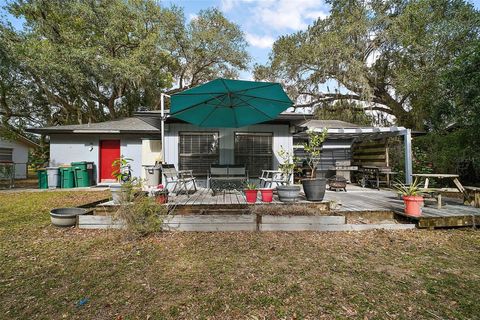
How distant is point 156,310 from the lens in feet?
6.74

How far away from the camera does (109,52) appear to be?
13.6 meters

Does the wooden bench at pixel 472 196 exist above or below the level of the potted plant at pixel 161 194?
below

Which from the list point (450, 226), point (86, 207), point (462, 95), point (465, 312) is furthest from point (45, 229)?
point (462, 95)

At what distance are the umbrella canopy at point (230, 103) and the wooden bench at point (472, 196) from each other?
4.16 meters

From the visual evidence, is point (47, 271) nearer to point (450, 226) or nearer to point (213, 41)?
point (450, 226)

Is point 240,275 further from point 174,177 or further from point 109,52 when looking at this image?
point 109,52

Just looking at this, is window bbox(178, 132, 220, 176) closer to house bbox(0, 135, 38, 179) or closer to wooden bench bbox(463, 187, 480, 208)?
wooden bench bbox(463, 187, 480, 208)

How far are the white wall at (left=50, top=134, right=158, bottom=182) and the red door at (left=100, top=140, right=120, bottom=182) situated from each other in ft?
0.58

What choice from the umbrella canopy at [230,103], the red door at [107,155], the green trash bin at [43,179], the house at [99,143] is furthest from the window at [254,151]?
the green trash bin at [43,179]

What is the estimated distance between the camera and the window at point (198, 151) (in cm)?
734

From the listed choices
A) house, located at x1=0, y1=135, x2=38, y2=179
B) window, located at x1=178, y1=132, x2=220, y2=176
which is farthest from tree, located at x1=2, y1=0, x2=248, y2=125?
window, located at x1=178, y1=132, x2=220, y2=176

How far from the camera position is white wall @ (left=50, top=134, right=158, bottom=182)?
11.4m

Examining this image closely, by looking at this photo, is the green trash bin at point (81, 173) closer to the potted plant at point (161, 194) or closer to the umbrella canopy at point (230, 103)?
the umbrella canopy at point (230, 103)

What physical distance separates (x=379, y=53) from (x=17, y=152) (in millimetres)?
23967
